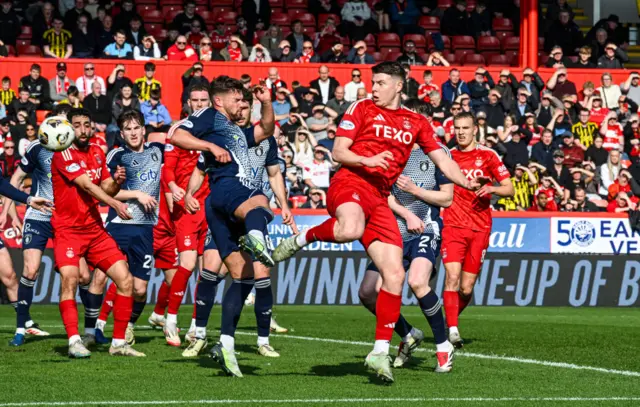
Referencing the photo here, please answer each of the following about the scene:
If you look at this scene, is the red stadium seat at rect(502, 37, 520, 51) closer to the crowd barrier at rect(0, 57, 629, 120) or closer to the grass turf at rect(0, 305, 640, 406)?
the crowd barrier at rect(0, 57, 629, 120)

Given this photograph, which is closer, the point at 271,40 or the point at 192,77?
the point at 192,77

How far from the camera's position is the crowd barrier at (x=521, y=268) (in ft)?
70.2

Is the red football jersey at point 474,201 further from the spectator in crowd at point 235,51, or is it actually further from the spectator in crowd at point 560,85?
the spectator in crowd at point 560,85

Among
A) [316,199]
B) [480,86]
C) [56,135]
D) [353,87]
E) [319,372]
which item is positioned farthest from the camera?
[480,86]

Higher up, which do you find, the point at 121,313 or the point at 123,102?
the point at 123,102

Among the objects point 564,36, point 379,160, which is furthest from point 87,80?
point 379,160

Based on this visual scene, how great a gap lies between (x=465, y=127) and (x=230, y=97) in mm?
3736

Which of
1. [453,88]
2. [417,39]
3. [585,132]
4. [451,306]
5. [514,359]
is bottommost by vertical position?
[514,359]

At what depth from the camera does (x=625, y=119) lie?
28.6 metres

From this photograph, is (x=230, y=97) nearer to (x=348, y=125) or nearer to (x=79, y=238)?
(x=348, y=125)

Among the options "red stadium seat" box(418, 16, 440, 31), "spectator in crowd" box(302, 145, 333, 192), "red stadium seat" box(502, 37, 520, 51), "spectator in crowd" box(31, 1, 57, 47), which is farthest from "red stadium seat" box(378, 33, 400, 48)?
"spectator in crowd" box(31, 1, 57, 47)

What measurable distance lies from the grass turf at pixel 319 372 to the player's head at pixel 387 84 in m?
2.25

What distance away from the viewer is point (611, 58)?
3088cm

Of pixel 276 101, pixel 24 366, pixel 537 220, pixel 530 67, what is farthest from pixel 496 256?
pixel 24 366
